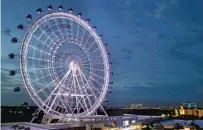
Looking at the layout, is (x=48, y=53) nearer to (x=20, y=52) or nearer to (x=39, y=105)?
(x=20, y=52)

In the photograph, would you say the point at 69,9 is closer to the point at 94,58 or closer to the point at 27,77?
the point at 94,58

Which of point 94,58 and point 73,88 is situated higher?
point 94,58

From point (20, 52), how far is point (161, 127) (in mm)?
21938

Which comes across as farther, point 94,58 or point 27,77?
point 94,58

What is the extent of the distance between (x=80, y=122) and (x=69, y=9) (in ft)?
41.5

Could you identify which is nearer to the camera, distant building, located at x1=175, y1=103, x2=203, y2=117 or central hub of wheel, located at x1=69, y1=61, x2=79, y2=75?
central hub of wheel, located at x1=69, y1=61, x2=79, y2=75

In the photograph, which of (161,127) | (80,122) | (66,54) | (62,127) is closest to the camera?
(62,127)

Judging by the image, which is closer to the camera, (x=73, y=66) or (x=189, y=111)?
(x=73, y=66)

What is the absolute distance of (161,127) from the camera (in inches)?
1565

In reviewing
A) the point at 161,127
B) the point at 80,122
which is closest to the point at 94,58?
the point at 80,122

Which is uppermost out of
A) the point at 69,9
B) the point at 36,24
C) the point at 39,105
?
the point at 69,9

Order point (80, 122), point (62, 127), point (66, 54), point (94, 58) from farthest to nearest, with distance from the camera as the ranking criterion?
point (94, 58)
point (66, 54)
point (80, 122)
point (62, 127)

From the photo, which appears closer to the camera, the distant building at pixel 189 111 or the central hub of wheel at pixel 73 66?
the central hub of wheel at pixel 73 66

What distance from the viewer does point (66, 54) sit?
31.9m
